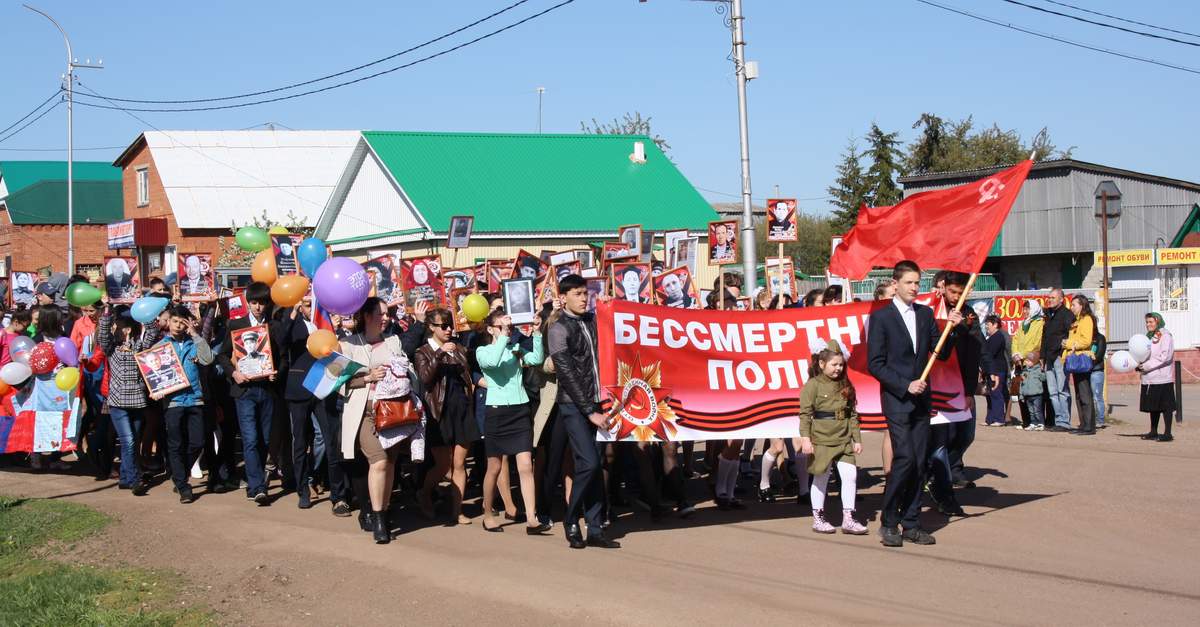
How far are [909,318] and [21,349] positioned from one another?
9318 mm

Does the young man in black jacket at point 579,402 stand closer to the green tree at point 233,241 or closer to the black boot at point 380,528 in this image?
the black boot at point 380,528

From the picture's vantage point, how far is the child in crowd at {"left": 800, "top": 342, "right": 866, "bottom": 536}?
858 centimetres

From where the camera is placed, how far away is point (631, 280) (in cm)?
1183

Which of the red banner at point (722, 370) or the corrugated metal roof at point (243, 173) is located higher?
the corrugated metal roof at point (243, 173)

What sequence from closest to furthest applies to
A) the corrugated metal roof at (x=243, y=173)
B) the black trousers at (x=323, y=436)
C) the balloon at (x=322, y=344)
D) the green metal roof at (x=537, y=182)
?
the balloon at (x=322, y=344), the black trousers at (x=323, y=436), the green metal roof at (x=537, y=182), the corrugated metal roof at (x=243, y=173)

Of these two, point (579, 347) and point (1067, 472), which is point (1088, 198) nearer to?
point (1067, 472)

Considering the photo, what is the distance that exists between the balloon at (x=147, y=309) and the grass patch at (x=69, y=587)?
6.55 feet

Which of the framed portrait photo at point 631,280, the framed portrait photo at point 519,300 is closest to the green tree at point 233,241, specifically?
the framed portrait photo at point 631,280

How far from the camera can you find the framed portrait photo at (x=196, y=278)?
13.2 meters

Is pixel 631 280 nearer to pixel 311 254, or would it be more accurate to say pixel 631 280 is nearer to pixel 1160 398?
pixel 311 254

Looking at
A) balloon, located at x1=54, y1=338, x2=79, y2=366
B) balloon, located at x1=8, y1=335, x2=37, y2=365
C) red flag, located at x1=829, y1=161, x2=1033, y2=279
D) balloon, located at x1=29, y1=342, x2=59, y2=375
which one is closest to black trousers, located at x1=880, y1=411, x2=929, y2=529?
red flag, located at x1=829, y1=161, x2=1033, y2=279

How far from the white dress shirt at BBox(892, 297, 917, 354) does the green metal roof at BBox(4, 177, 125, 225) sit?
5439 centimetres

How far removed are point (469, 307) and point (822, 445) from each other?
3210 mm

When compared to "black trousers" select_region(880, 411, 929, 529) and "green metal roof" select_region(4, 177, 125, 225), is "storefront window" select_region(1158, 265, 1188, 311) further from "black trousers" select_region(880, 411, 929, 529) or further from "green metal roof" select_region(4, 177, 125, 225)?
"green metal roof" select_region(4, 177, 125, 225)
